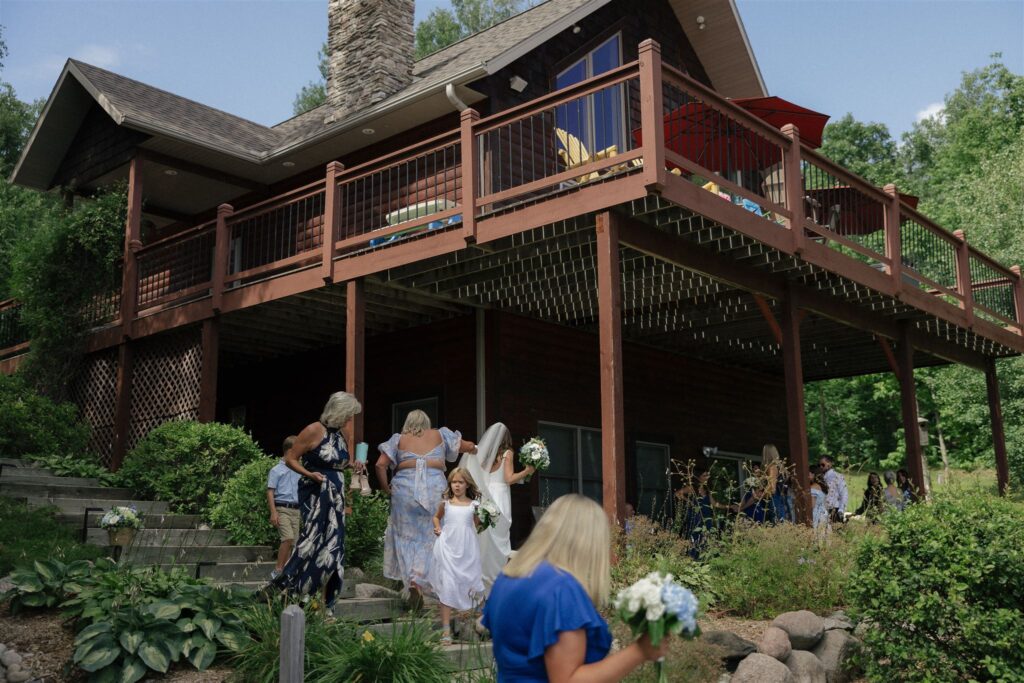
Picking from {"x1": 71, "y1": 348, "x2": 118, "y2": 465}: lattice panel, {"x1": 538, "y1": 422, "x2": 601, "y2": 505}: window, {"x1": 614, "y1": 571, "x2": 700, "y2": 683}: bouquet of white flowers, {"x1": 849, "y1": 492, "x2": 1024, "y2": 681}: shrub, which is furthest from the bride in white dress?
{"x1": 71, "y1": 348, "x2": 118, "y2": 465}: lattice panel

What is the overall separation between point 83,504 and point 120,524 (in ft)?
8.40

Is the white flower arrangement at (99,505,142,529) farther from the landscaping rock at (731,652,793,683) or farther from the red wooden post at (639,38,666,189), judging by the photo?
the red wooden post at (639,38,666,189)

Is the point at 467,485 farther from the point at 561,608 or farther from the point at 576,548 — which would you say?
the point at 561,608

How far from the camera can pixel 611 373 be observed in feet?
28.1

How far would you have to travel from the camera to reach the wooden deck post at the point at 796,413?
10188 millimetres

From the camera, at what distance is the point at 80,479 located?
11734 millimetres

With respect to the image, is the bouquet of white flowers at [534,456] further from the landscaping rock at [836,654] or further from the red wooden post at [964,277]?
the red wooden post at [964,277]

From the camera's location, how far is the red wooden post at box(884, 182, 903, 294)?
463 inches

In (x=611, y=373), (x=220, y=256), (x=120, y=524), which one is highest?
(x=220, y=256)

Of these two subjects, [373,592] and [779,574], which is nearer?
[779,574]

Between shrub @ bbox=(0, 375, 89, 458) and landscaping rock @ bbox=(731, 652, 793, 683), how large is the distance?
30.4 ft

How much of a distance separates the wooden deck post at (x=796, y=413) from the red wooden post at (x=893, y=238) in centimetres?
164

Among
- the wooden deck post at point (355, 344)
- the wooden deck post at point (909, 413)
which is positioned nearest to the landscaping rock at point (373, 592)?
the wooden deck post at point (355, 344)

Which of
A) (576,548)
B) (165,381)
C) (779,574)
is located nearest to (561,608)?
(576,548)
